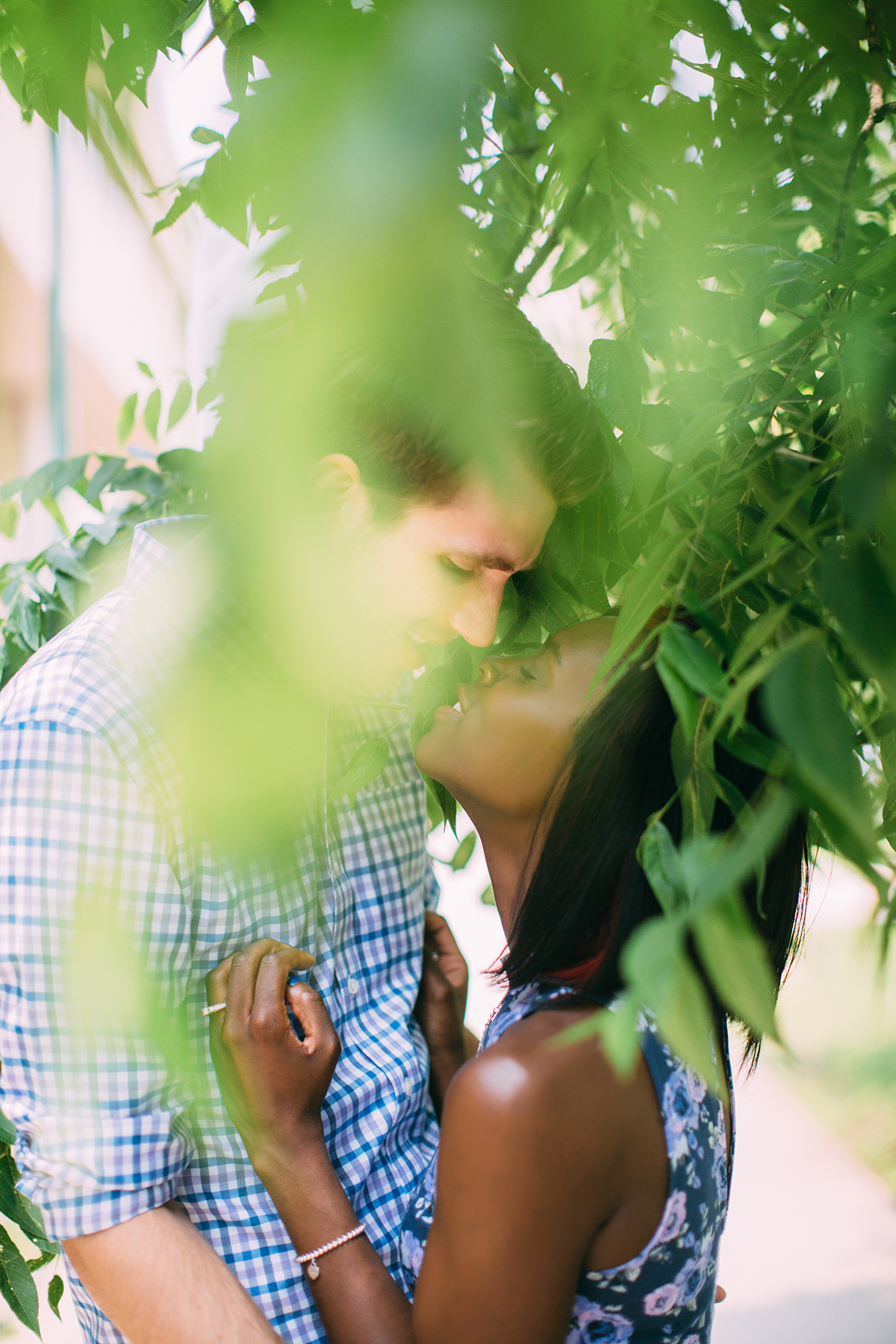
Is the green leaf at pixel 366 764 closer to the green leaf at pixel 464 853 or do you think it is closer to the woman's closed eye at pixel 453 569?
the woman's closed eye at pixel 453 569

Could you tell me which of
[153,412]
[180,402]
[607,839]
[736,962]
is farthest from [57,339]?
[736,962]

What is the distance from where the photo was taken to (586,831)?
34.4 inches

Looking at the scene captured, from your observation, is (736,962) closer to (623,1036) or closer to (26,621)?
(623,1036)

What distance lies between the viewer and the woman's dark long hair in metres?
0.86

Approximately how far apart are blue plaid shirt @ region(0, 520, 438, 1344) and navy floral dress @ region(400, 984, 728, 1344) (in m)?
0.26

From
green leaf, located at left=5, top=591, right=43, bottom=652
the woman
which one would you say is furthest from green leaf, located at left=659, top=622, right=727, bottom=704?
green leaf, located at left=5, top=591, right=43, bottom=652

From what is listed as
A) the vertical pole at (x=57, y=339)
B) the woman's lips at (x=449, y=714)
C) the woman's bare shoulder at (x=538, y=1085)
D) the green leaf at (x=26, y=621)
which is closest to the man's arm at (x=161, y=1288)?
the woman's bare shoulder at (x=538, y=1085)

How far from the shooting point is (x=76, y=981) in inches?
30.4

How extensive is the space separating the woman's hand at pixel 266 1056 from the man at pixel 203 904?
0.03 metres

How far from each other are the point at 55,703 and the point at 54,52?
1.64ft

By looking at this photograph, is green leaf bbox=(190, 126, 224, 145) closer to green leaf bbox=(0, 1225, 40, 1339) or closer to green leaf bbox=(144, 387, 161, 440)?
green leaf bbox=(144, 387, 161, 440)

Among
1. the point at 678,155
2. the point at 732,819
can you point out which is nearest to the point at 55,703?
the point at 732,819

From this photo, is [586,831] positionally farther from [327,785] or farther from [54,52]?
[54,52]

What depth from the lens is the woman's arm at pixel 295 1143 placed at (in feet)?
2.78
